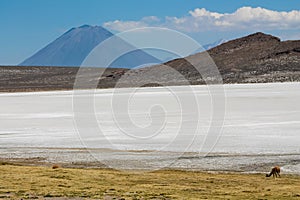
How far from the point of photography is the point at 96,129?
33688 millimetres

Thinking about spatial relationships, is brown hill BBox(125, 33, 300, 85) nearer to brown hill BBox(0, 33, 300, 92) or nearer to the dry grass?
brown hill BBox(0, 33, 300, 92)

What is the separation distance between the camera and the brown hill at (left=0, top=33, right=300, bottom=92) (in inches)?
4513

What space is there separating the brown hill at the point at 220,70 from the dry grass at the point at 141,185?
274ft

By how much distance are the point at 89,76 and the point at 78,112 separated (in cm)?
9772

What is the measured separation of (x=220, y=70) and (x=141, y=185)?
118236mm

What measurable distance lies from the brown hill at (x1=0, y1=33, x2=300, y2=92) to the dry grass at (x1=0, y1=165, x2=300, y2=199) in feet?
274

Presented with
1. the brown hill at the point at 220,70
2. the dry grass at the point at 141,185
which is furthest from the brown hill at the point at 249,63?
the dry grass at the point at 141,185

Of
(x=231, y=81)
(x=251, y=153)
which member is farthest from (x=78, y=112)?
(x=231, y=81)

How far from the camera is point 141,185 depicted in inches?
662

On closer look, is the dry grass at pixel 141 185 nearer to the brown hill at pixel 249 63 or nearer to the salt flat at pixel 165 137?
the salt flat at pixel 165 137

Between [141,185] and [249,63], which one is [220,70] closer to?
[249,63]

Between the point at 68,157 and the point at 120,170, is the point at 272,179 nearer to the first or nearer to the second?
the point at 120,170

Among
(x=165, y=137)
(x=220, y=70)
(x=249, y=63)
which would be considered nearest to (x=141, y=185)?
(x=165, y=137)

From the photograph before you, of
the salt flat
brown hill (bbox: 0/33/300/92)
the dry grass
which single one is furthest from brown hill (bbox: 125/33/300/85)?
the dry grass
